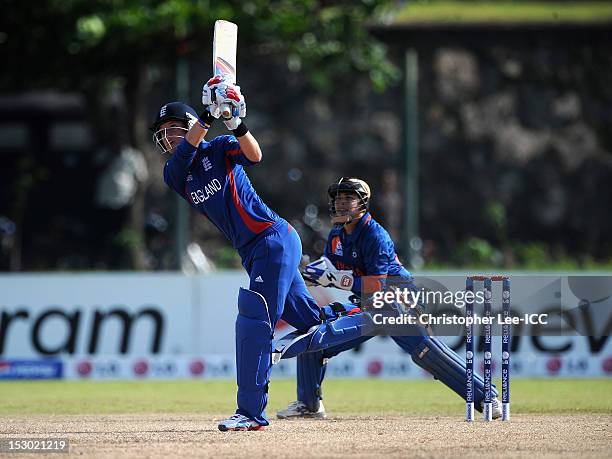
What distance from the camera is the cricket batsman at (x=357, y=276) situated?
796 cm

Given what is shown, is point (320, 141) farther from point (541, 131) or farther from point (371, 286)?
point (371, 286)

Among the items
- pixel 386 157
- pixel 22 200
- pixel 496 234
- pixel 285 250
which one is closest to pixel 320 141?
pixel 386 157

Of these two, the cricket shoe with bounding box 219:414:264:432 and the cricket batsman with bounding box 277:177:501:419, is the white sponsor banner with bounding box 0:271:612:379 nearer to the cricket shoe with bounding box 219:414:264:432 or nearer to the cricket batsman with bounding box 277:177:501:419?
the cricket batsman with bounding box 277:177:501:419

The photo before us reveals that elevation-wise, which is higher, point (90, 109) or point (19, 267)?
point (90, 109)

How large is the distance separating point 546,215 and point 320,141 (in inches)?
134

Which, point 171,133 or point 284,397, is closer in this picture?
point 171,133

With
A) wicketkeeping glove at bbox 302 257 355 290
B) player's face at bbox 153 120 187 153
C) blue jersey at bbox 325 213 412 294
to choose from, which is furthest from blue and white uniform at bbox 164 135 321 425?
blue jersey at bbox 325 213 412 294

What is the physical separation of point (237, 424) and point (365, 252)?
1543 mm

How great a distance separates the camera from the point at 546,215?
17.7 metres

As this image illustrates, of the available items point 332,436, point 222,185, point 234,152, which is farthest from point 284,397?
point 234,152

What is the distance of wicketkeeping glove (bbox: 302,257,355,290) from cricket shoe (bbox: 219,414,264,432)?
118cm

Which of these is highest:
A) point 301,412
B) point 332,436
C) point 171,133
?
point 171,133

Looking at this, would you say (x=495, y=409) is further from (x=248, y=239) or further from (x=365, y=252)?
(x=248, y=239)

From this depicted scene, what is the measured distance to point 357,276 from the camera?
8.03 metres
